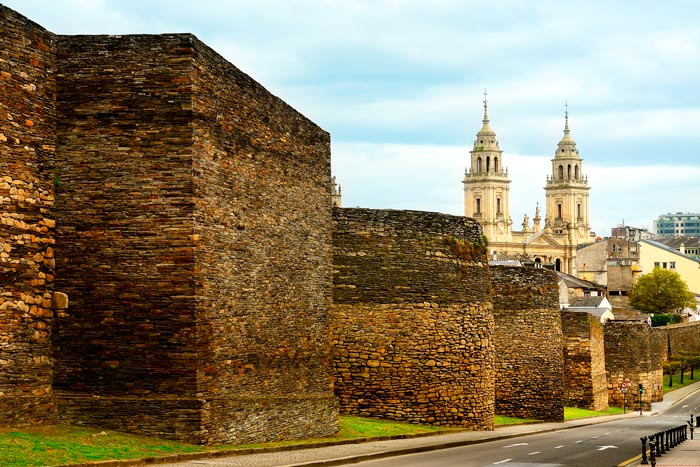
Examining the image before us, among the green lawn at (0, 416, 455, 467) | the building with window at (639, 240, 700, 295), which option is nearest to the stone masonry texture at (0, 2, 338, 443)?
the green lawn at (0, 416, 455, 467)

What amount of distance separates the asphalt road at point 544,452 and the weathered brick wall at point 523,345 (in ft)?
14.3

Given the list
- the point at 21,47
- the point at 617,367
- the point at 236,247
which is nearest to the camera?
the point at 21,47

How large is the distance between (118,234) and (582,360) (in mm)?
37379

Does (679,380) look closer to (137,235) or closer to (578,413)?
(578,413)

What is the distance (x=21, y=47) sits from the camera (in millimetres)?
20719

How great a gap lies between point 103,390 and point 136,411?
72 cm

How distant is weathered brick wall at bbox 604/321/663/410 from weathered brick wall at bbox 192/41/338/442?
130 feet

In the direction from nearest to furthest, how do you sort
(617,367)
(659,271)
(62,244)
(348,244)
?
(62,244) → (348,244) → (617,367) → (659,271)

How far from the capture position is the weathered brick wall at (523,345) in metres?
45.8

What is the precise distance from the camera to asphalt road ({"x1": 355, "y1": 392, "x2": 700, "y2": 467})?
25672 millimetres

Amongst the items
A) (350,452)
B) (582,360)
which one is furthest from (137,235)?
(582,360)

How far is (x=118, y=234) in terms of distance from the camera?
73.8ft

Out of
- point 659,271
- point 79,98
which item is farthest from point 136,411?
point 659,271

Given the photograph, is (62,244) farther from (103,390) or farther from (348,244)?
(348,244)
